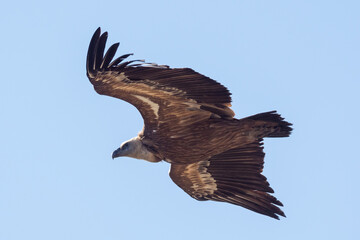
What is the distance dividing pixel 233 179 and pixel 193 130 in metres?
1.73

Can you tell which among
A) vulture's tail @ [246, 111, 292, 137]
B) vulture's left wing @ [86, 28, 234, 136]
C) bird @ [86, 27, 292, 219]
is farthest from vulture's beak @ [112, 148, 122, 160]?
vulture's tail @ [246, 111, 292, 137]

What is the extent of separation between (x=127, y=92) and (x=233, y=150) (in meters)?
2.81

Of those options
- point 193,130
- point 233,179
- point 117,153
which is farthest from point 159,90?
point 233,179

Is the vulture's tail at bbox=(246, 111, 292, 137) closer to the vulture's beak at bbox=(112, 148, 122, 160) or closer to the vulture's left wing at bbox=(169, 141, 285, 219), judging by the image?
the vulture's left wing at bbox=(169, 141, 285, 219)

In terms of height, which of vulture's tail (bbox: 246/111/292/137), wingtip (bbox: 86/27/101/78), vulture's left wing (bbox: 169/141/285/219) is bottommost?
vulture's left wing (bbox: 169/141/285/219)

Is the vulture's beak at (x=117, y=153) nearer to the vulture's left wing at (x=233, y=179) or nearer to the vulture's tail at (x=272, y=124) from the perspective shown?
the vulture's left wing at (x=233, y=179)

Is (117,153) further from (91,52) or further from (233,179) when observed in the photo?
(91,52)

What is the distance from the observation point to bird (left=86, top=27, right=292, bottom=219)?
13.3 metres

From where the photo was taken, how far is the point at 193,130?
48.4ft

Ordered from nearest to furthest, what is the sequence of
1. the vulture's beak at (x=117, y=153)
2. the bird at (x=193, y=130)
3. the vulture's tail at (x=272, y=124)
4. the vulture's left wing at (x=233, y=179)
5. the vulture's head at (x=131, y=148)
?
the bird at (x=193, y=130)
the vulture's tail at (x=272, y=124)
the vulture's head at (x=131, y=148)
the vulture's beak at (x=117, y=153)
the vulture's left wing at (x=233, y=179)

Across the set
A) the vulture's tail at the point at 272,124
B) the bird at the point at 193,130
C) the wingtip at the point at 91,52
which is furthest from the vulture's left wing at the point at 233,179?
the wingtip at the point at 91,52

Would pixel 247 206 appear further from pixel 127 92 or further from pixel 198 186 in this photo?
pixel 127 92

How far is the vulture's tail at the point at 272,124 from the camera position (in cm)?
1430

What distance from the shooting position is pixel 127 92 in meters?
13.9
